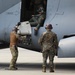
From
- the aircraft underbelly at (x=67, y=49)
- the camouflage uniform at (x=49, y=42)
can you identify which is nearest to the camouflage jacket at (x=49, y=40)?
the camouflage uniform at (x=49, y=42)

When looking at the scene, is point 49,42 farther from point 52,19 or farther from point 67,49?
point 52,19

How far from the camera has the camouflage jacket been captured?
13.0 m

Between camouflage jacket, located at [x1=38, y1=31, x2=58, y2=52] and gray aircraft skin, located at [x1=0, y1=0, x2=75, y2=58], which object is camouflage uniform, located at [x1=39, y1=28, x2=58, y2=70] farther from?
gray aircraft skin, located at [x1=0, y1=0, x2=75, y2=58]

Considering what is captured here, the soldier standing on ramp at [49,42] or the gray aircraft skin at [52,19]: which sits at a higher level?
the gray aircraft skin at [52,19]

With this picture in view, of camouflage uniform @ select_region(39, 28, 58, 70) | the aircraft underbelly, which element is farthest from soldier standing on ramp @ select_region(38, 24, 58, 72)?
the aircraft underbelly

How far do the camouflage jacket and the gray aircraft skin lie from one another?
0.80 ft

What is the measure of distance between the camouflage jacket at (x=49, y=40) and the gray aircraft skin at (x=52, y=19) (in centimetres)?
24

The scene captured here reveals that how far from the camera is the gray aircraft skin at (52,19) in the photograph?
1358cm

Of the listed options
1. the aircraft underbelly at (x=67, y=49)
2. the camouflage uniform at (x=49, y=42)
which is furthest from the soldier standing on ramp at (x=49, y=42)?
the aircraft underbelly at (x=67, y=49)

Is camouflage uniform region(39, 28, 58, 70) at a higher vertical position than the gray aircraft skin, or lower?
lower

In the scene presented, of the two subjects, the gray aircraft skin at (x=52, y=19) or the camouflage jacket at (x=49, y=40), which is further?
the gray aircraft skin at (x=52, y=19)

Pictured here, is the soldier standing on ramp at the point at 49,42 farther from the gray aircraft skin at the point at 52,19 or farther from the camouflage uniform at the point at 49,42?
the gray aircraft skin at the point at 52,19

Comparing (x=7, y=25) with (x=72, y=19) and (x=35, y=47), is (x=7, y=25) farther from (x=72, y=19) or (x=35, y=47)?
(x=72, y=19)

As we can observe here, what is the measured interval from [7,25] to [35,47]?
1.23m
